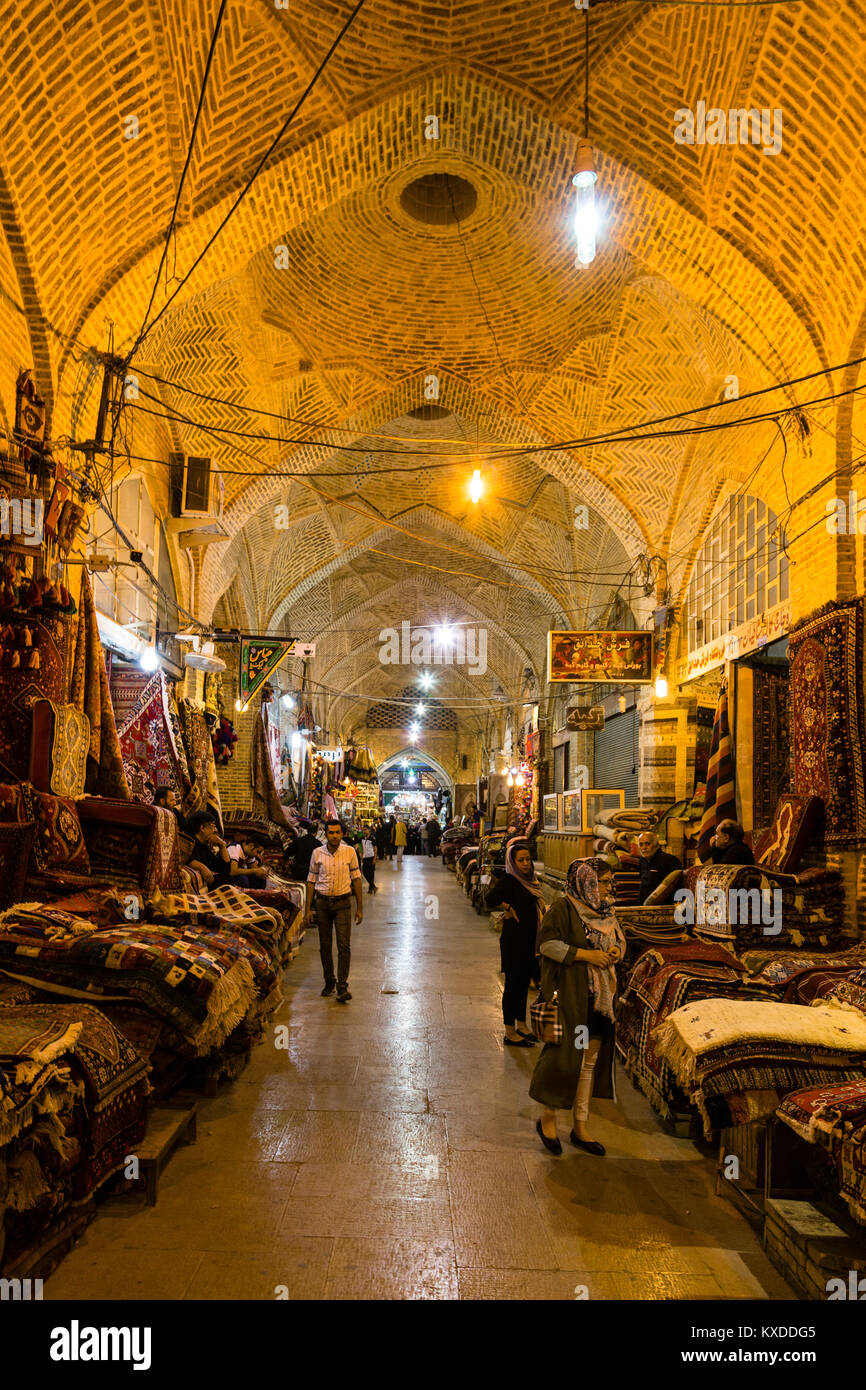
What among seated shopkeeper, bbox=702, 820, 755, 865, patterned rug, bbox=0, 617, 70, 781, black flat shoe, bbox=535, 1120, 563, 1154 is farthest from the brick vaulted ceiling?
black flat shoe, bbox=535, 1120, 563, 1154

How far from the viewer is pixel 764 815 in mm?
7598

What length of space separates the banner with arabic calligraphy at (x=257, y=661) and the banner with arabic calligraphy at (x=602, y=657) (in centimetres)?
364

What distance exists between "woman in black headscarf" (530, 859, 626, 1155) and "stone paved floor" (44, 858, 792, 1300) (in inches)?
8.7

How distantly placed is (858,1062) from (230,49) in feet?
24.4

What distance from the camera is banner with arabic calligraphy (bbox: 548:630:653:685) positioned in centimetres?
1105

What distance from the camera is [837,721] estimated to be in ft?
19.6

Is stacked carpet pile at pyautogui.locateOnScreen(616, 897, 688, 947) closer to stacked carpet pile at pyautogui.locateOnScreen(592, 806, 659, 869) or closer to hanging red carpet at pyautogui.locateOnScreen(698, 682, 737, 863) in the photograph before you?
hanging red carpet at pyautogui.locateOnScreen(698, 682, 737, 863)

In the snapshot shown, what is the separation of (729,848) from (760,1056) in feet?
9.96

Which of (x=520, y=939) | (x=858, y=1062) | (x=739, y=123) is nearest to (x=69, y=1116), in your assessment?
(x=858, y=1062)

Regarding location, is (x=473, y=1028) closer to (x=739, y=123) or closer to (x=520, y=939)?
(x=520, y=939)

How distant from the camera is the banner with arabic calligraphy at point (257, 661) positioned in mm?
11312

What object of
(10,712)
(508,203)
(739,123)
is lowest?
(10,712)

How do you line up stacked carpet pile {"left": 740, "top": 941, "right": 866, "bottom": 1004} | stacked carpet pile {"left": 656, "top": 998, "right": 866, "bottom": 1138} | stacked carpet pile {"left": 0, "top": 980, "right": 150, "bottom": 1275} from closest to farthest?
stacked carpet pile {"left": 0, "top": 980, "right": 150, "bottom": 1275}, stacked carpet pile {"left": 656, "top": 998, "right": 866, "bottom": 1138}, stacked carpet pile {"left": 740, "top": 941, "right": 866, "bottom": 1004}
